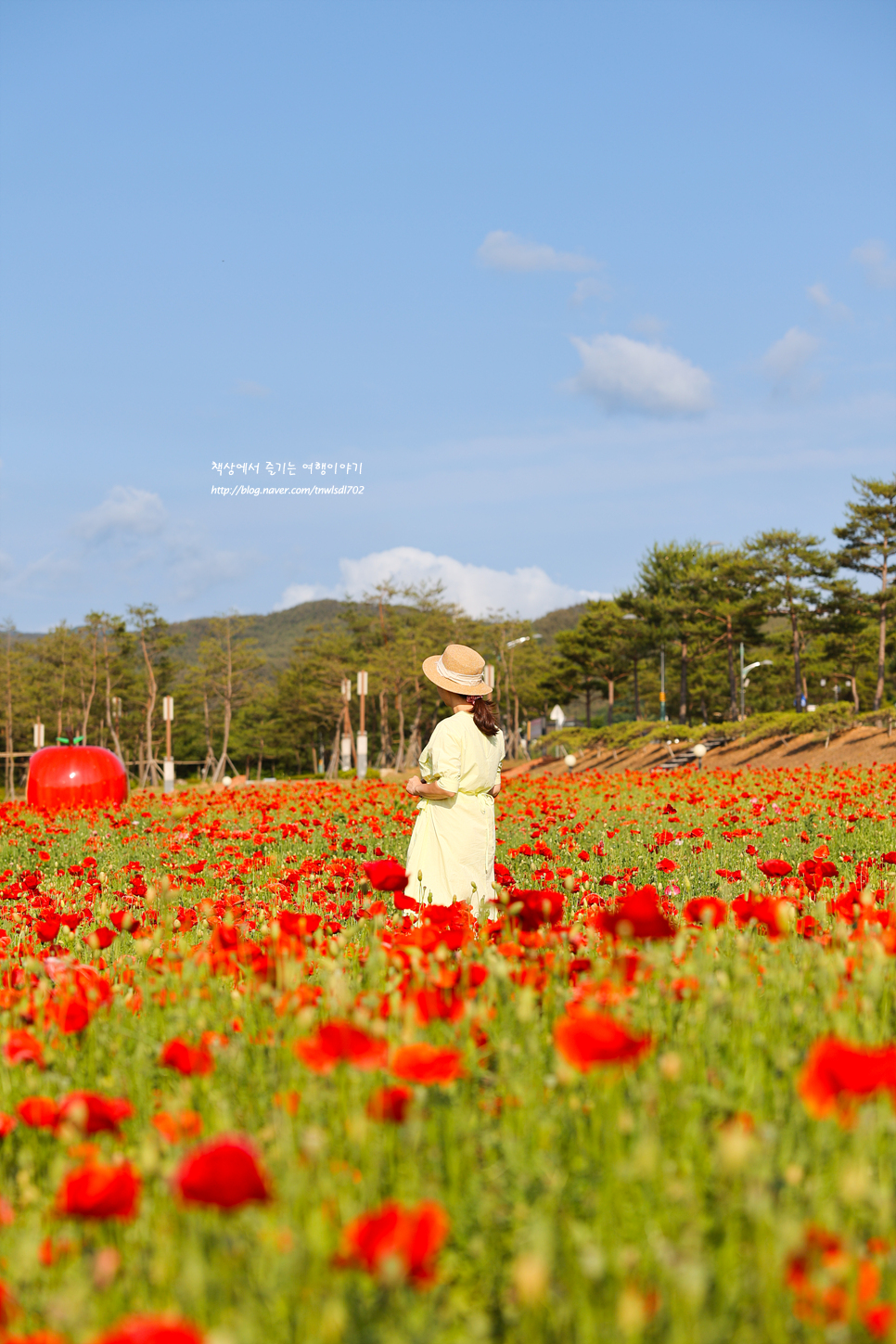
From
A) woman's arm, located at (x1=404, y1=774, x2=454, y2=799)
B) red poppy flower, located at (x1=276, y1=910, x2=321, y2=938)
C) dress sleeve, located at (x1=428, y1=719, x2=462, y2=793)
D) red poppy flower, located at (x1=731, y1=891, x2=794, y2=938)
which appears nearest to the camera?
red poppy flower, located at (x1=731, y1=891, x2=794, y2=938)

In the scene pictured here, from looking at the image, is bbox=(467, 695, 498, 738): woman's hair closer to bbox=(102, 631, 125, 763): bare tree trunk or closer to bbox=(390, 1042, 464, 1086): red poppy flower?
bbox=(390, 1042, 464, 1086): red poppy flower

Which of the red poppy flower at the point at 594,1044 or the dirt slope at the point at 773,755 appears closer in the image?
the red poppy flower at the point at 594,1044

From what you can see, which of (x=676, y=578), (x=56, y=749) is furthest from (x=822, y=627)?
(x=56, y=749)

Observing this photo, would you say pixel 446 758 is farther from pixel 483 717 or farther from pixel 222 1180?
pixel 222 1180

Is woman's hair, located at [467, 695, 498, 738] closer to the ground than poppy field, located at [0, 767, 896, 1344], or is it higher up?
higher up

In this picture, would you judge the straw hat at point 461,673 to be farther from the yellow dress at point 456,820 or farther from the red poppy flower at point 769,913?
the red poppy flower at point 769,913

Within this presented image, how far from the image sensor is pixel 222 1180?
4.09 feet

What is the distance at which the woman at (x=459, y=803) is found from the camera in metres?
5.54

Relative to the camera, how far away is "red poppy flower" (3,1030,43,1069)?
221 cm

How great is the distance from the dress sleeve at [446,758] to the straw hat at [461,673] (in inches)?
9.4

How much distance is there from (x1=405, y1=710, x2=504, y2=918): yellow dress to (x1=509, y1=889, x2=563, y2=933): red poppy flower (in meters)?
2.62

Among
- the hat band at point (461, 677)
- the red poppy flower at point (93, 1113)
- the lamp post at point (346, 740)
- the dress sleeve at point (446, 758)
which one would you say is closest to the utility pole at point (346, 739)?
the lamp post at point (346, 740)

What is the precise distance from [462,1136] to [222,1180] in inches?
30.6

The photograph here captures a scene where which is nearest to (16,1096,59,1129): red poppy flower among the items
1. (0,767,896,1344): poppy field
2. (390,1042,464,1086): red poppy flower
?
(0,767,896,1344): poppy field
